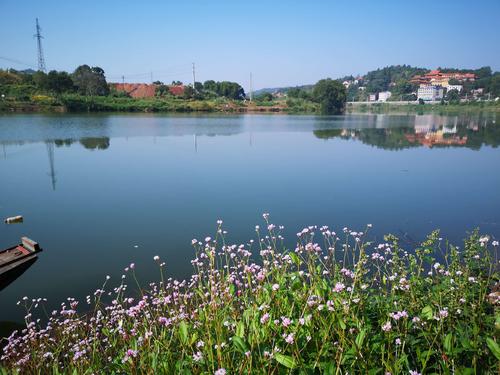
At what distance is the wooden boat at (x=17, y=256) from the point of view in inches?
230

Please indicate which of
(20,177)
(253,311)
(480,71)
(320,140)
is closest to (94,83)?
(320,140)

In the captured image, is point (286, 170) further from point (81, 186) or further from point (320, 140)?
point (320, 140)

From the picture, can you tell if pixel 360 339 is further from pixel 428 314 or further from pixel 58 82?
pixel 58 82

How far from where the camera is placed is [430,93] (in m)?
149

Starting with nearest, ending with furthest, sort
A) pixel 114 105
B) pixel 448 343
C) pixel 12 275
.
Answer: pixel 448 343, pixel 12 275, pixel 114 105

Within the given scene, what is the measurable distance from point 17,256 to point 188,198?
19.1ft

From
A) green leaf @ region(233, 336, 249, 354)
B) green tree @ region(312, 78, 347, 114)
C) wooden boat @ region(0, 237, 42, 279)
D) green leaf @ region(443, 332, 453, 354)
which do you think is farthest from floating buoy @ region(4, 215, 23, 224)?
green tree @ region(312, 78, 347, 114)

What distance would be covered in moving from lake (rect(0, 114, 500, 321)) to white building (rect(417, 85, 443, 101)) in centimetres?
14333

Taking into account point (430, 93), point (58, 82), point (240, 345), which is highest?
point (430, 93)

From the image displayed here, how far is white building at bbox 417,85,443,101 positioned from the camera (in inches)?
5851

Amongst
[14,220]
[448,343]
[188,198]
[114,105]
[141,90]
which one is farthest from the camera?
[141,90]

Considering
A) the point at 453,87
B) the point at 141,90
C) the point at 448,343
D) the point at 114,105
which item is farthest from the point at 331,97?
the point at 448,343

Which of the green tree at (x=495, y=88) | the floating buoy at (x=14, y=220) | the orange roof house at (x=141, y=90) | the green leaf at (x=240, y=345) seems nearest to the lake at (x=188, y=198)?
the floating buoy at (x=14, y=220)

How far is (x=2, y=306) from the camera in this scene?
18.7 feet
